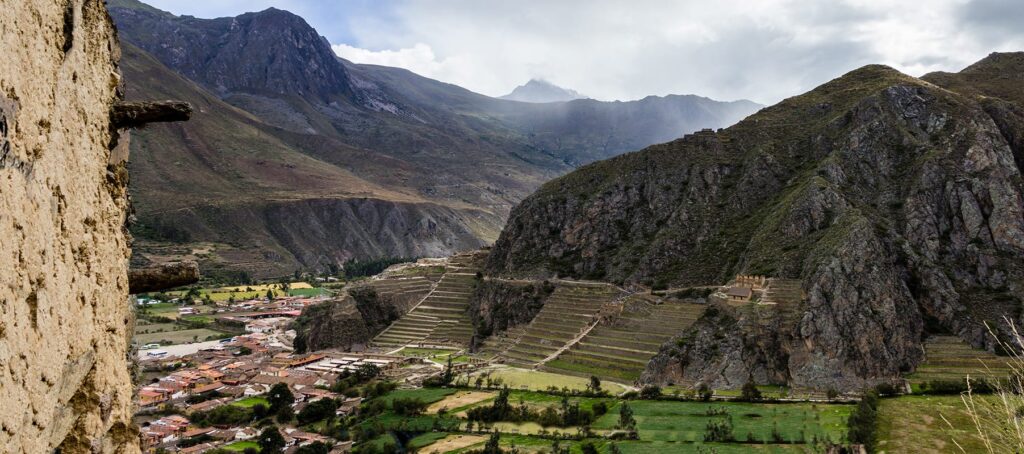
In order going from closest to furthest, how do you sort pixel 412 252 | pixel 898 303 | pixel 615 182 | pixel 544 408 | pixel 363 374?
pixel 544 408 → pixel 898 303 → pixel 363 374 → pixel 615 182 → pixel 412 252

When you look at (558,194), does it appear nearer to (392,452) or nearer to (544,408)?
(544,408)

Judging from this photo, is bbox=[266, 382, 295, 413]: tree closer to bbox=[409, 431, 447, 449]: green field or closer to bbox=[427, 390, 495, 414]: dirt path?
bbox=[427, 390, 495, 414]: dirt path

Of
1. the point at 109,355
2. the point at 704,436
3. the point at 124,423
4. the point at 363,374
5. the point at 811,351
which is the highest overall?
the point at 109,355

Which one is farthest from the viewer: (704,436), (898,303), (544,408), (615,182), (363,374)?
(615,182)

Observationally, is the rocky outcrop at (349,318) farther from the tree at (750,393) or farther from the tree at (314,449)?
the tree at (750,393)

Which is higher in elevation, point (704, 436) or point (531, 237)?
point (531, 237)

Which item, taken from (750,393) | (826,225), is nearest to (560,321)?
(750,393)

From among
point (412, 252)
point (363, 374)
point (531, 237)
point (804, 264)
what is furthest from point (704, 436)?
point (412, 252)
